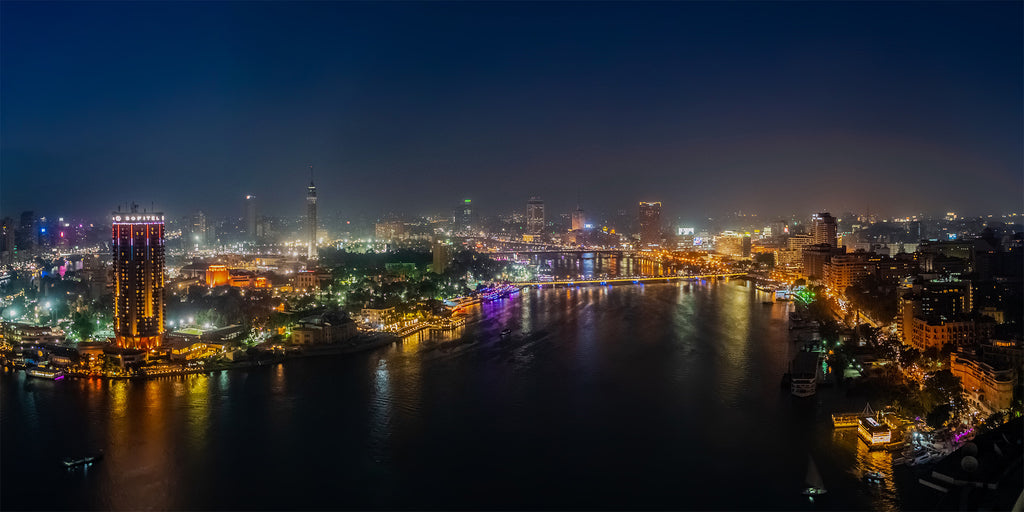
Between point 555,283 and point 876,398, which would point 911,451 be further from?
point 555,283

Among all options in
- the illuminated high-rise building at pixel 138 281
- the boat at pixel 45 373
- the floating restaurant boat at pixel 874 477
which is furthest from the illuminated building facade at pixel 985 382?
the boat at pixel 45 373

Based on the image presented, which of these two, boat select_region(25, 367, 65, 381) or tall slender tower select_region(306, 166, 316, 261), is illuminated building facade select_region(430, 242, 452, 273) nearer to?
tall slender tower select_region(306, 166, 316, 261)

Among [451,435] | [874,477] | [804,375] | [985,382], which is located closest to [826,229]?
[804,375]

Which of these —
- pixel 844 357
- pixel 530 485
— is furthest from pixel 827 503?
pixel 844 357

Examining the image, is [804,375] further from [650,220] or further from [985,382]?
[650,220]

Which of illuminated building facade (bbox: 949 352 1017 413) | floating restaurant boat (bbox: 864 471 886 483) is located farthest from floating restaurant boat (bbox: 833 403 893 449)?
illuminated building facade (bbox: 949 352 1017 413)

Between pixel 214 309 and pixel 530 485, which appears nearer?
pixel 530 485
